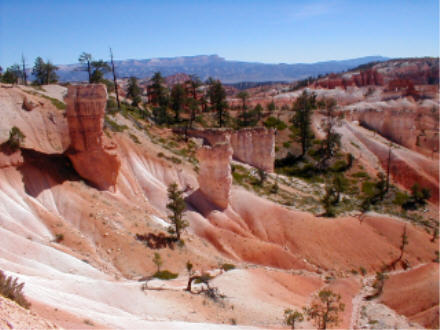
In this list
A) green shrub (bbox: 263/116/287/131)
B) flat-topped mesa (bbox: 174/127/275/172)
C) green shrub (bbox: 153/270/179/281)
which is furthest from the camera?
green shrub (bbox: 263/116/287/131)

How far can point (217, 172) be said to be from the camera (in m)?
32.8

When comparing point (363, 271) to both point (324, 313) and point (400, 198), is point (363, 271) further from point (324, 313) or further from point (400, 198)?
point (400, 198)

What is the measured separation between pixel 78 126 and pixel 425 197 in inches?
1676

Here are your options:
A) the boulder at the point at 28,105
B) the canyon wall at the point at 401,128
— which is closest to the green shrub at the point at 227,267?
the boulder at the point at 28,105

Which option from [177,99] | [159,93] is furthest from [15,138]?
[159,93]

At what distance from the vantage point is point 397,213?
41.6 m

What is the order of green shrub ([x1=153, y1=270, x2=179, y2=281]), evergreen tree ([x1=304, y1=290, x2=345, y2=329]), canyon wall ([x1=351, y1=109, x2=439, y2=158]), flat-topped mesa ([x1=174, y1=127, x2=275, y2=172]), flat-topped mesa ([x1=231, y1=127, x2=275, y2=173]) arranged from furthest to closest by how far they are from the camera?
canyon wall ([x1=351, y1=109, x2=439, y2=158]), flat-topped mesa ([x1=231, y1=127, x2=275, y2=173]), flat-topped mesa ([x1=174, y1=127, x2=275, y2=172]), green shrub ([x1=153, y1=270, x2=179, y2=281]), evergreen tree ([x1=304, y1=290, x2=345, y2=329])

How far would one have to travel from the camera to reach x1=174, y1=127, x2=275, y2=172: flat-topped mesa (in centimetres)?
4647

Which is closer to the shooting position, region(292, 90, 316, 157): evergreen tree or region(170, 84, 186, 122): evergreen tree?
region(170, 84, 186, 122): evergreen tree


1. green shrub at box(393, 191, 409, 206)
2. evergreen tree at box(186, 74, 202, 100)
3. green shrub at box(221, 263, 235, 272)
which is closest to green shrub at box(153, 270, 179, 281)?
green shrub at box(221, 263, 235, 272)

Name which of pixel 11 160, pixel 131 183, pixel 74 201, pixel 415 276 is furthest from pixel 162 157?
pixel 415 276

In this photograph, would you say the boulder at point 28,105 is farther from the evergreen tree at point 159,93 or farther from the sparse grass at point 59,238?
the evergreen tree at point 159,93

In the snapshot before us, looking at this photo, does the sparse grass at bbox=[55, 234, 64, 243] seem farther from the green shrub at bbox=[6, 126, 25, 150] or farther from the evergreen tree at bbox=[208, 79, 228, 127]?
the evergreen tree at bbox=[208, 79, 228, 127]

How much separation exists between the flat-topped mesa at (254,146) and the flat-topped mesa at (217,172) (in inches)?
573
